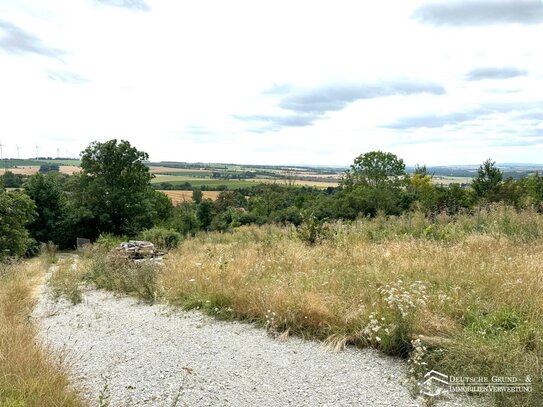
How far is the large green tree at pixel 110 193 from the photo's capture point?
3647 cm

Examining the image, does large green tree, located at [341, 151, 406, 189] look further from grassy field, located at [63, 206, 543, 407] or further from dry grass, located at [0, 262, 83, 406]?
dry grass, located at [0, 262, 83, 406]

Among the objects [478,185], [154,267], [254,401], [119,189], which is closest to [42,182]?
[119,189]

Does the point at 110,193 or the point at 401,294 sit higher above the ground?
the point at 401,294

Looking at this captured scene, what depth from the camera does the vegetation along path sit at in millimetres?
3467

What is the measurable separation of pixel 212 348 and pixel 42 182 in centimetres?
4180

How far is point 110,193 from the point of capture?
36.4 metres

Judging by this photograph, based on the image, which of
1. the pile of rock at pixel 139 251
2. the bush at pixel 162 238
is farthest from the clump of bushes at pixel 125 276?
the bush at pixel 162 238

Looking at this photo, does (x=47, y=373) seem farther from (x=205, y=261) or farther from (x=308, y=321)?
(x=205, y=261)

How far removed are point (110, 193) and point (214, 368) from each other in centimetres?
3567

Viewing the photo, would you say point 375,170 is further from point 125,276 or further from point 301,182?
point 125,276

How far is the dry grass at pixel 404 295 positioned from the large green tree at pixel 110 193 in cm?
3106

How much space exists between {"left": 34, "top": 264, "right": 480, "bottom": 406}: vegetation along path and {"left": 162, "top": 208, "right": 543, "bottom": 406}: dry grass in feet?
1.02

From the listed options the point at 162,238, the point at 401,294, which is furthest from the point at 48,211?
the point at 401,294

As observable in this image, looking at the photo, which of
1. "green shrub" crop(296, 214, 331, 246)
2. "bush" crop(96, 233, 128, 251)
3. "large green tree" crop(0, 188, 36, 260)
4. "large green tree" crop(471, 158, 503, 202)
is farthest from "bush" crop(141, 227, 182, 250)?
"large green tree" crop(471, 158, 503, 202)
